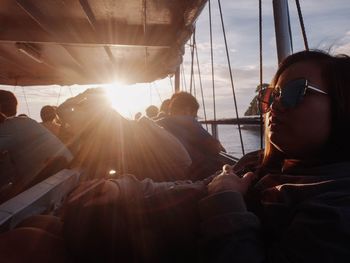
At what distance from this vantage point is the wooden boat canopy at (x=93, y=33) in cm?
351

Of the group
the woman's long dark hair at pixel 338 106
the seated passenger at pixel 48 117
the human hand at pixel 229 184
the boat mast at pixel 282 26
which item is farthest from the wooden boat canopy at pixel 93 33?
the human hand at pixel 229 184

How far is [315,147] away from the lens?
1.02m

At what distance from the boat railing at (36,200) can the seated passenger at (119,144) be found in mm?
355

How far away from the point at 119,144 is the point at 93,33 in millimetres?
2322

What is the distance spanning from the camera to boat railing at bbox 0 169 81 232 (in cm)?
109

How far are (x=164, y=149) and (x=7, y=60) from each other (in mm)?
3850

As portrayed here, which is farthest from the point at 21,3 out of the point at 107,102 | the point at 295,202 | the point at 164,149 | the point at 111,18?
the point at 295,202

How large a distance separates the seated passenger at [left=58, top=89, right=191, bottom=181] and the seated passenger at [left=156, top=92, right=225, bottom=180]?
54 cm

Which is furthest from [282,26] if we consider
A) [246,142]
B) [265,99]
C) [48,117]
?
[246,142]

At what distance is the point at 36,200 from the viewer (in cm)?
131

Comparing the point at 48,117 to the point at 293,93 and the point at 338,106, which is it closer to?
the point at 293,93

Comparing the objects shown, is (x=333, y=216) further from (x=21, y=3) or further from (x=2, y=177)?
(x=21, y=3)

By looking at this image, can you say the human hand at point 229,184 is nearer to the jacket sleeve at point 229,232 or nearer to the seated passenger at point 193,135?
the jacket sleeve at point 229,232

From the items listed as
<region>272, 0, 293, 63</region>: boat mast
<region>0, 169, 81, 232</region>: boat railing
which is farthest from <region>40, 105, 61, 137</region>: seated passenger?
<region>272, 0, 293, 63</region>: boat mast
